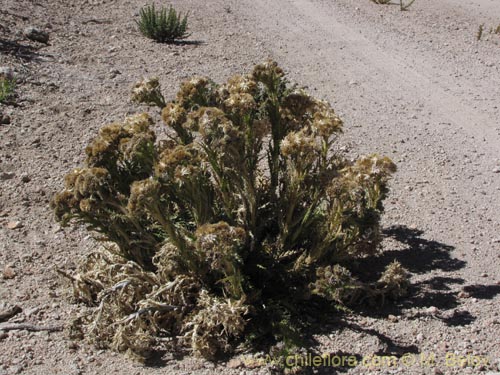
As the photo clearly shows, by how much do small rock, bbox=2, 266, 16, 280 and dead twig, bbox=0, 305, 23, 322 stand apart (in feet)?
1.03

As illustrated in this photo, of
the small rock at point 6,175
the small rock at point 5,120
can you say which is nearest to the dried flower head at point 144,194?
the small rock at point 6,175

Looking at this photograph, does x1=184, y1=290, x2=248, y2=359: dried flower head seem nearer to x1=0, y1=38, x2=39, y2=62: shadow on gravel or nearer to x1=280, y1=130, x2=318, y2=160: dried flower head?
x1=280, y1=130, x2=318, y2=160: dried flower head

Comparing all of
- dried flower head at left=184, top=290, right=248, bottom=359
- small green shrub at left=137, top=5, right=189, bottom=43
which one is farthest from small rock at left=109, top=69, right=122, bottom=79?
dried flower head at left=184, top=290, right=248, bottom=359

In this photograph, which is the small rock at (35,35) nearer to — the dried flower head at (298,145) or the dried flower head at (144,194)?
the dried flower head at (144,194)

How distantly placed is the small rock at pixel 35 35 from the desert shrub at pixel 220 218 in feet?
16.1

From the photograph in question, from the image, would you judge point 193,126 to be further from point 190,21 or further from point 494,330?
point 190,21

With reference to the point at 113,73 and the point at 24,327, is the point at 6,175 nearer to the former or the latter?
the point at 24,327

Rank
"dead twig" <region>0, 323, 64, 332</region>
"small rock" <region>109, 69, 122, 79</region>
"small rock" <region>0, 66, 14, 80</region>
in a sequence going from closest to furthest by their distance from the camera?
"dead twig" <region>0, 323, 64, 332</region> → "small rock" <region>0, 66, 14, 80</region> → "small rock" <region>109, 69, 122, 79</region>

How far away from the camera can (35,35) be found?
7488 mm

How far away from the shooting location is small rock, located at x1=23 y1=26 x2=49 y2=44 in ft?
24.6

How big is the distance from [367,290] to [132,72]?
184 inches

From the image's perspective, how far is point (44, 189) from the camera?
14.9 ft

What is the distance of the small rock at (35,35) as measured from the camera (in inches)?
295

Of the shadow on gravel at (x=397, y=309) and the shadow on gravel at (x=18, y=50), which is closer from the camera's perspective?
the shadow on gravel at (x=397, y=309)
